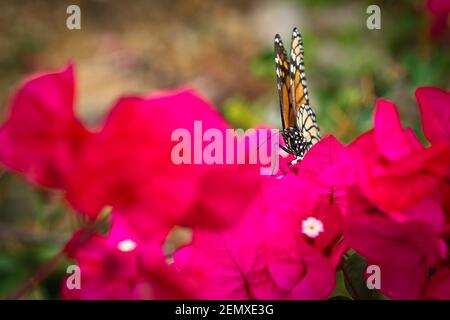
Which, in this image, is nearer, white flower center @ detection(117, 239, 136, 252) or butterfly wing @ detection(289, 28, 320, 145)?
white flower center @ detection(117, 239, 136, 252)

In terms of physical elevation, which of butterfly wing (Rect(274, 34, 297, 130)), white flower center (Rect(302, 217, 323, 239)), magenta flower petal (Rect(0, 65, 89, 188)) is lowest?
white flower center (Rect(302, 217, 323, 239))

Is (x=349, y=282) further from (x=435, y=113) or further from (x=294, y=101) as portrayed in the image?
(x=294, y=101)

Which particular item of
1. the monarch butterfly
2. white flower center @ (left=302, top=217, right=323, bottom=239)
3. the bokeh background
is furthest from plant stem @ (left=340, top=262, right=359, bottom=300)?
the bokeh background

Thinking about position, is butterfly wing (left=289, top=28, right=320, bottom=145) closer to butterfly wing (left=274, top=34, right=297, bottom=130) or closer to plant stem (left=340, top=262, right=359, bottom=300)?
butterfly wing (left=274, top=34, right=297, bottom=130)

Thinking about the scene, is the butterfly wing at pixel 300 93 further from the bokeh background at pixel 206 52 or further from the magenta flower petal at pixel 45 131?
the bokeh background at pixel 206 52

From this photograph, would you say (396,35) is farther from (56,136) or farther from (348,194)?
(56,136)

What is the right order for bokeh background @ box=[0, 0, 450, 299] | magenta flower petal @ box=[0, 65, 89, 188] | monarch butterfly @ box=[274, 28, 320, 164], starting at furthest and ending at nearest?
bokeh background @ box=[0, 0, 450, 299]
monarch butterfly @ box=[274, 28, 320, 164]
magenta flower petal @ box=[0, 65, 89, 188]

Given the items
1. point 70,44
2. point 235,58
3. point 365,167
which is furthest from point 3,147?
point 70,44
